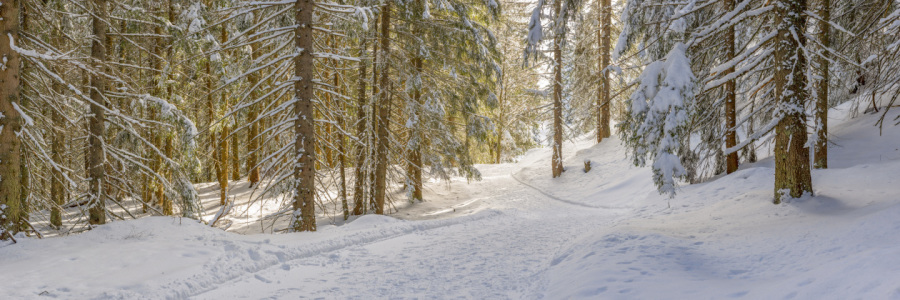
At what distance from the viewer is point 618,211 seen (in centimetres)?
1292

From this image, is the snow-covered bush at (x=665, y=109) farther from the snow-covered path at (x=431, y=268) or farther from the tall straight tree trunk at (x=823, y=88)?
the tall straight tree trunk at (x=823, y=88)

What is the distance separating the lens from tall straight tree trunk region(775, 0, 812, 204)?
755cm

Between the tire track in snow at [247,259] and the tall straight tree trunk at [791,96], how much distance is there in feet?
24.3

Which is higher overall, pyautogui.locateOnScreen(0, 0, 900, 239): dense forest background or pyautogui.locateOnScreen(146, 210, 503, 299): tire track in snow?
pyautogui.locateOnScreen(0, 0, 900, 239): dense forest background

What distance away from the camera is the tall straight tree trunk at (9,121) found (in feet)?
20.2

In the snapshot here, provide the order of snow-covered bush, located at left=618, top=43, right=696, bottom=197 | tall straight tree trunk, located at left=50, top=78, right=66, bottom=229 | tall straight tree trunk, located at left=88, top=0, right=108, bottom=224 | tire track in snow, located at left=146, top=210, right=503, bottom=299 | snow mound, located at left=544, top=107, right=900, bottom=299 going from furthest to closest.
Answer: tall straight tree trunk, located at left=88, top=0, right=108, bottom=224 → tall straight tree trunk, located at left=50, top=78, right=66, bottom=229 → snow-covered bush, located at left=618, top=43, right=696, bottom=197 → tire track in snow, located at left=146, top=210, right=503, bottom=299 → snow mound, located at left=544, top=107, right=900, bottom=299

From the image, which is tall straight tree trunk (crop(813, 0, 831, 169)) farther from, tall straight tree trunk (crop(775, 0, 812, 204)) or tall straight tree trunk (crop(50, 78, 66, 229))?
tall straight tree trunk (crop(50, 78, 66, 229))

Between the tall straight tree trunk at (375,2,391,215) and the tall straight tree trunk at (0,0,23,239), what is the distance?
25.2 ft

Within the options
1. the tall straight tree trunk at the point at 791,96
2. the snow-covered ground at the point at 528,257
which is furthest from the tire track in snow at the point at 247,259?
the tall straight tree trunk at the point at 791,96

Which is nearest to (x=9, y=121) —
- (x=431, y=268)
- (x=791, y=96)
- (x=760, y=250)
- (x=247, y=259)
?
(x=247, y=259)

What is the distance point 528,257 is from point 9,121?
8.06 metres

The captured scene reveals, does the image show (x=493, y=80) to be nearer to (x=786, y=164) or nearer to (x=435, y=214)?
(x=435, y=214)

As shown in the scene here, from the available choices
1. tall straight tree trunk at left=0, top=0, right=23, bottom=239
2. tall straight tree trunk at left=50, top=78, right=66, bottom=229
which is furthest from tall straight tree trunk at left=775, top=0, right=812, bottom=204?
tall straight tree trunk at left=50, top=78, right=66, bottom=229

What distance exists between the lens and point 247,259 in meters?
6.52
